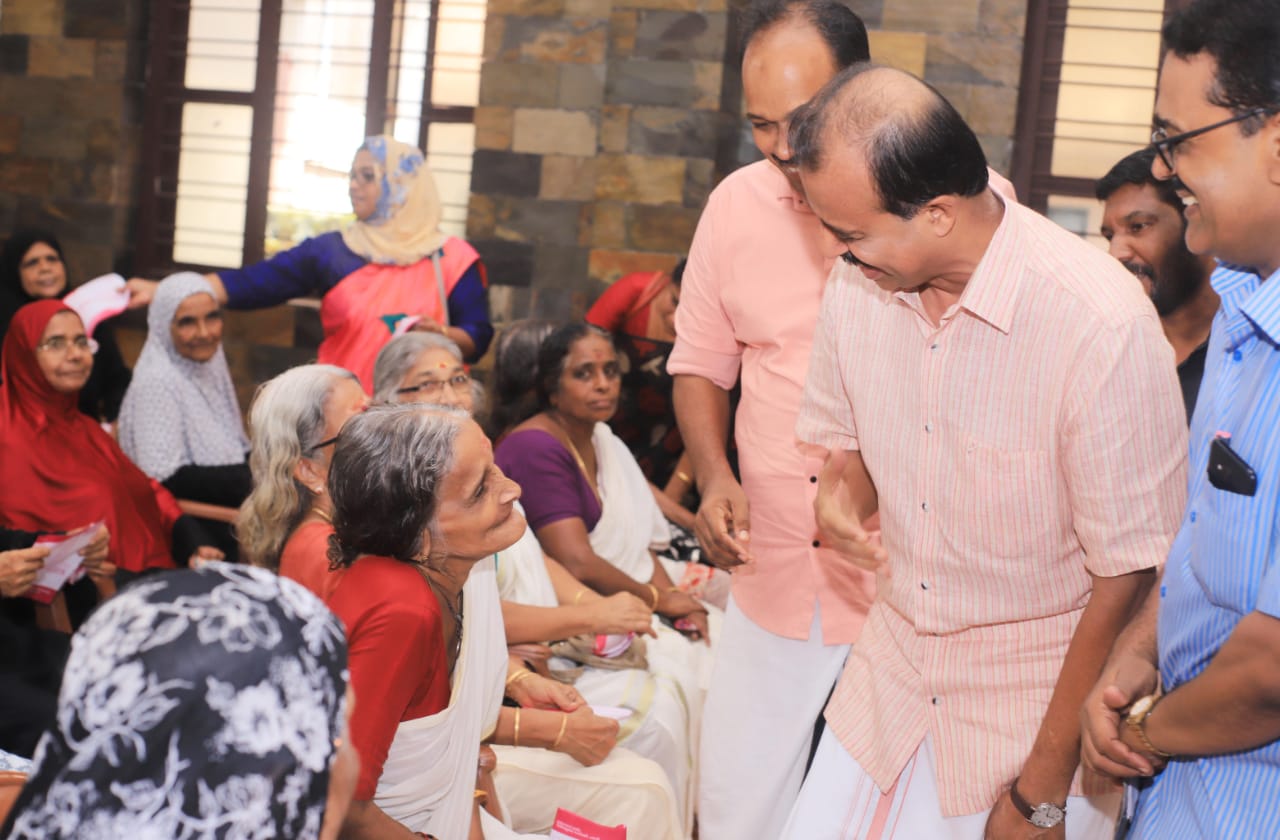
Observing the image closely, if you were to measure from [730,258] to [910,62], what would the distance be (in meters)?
3.86

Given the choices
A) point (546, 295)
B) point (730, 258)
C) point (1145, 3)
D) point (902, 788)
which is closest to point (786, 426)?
point (730, 258)

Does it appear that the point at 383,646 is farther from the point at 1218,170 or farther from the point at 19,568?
the point at 19,568

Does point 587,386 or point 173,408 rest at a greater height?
point 587,386

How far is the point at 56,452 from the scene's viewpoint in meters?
4.15

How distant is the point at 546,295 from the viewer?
6320 millimetres

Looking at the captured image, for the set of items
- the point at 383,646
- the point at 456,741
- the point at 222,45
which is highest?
the point at 222,45

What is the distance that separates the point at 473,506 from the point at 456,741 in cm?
40

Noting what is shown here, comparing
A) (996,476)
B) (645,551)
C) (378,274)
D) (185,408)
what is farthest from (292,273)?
(996,476)

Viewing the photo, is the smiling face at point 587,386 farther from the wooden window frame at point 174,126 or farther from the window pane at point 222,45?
the window pane at point 222,45

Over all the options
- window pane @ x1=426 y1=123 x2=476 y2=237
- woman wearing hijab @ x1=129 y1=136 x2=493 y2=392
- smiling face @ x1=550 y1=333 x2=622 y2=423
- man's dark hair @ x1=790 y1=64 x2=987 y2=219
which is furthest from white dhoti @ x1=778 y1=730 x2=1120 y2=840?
window pane @ x1=426 y1=123 x2=476 y2=237

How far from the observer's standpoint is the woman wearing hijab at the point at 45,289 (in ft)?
17.9

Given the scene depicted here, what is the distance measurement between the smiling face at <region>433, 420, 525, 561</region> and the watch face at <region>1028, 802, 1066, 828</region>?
0.95 meters

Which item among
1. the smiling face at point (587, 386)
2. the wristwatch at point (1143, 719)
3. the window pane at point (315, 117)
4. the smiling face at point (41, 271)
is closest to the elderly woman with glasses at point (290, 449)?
the smiling face at point (587, 386)

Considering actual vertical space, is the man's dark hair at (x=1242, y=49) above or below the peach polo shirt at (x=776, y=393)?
above
